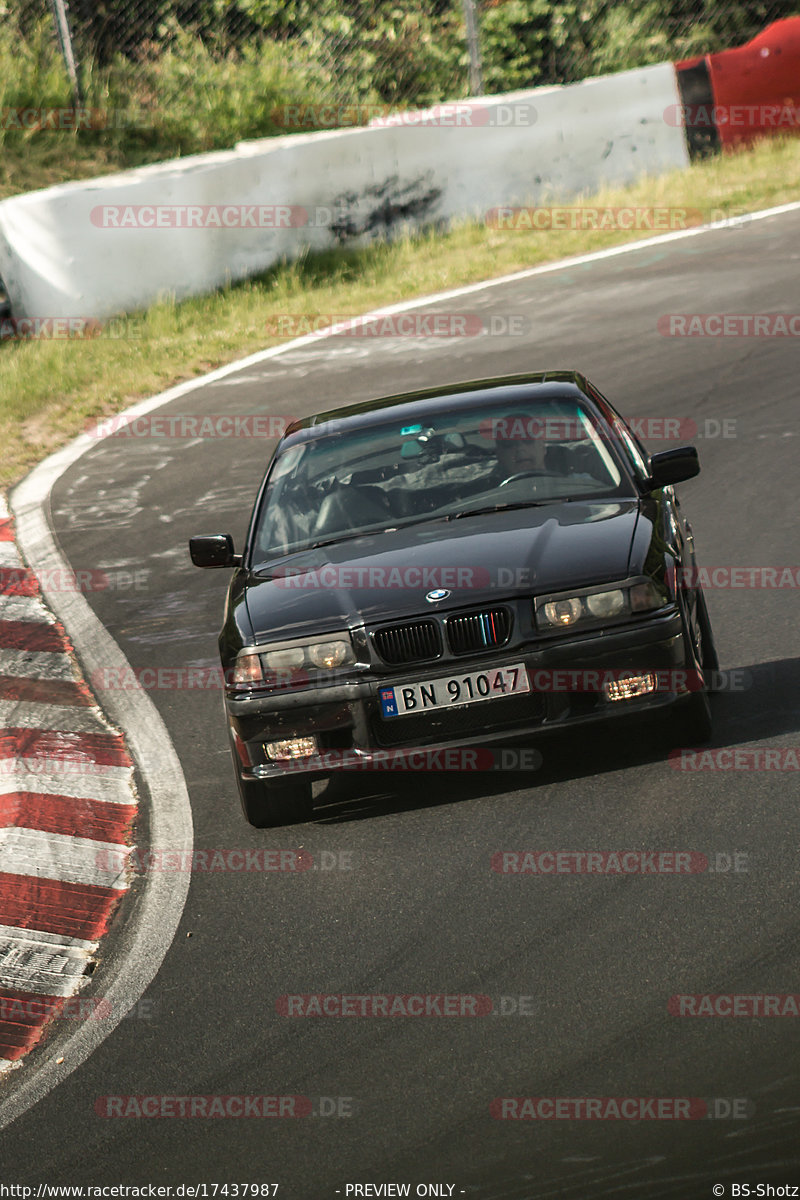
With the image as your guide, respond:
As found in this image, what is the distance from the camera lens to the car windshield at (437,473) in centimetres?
672

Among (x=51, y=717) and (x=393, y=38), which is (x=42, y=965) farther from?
(x=393, y=38)

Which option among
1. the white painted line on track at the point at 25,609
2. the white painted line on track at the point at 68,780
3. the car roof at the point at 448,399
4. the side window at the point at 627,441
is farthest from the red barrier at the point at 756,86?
the white painted line on track at the point at 68,780

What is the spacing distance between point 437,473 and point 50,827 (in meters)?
2.35

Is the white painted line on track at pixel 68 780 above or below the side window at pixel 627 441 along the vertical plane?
below

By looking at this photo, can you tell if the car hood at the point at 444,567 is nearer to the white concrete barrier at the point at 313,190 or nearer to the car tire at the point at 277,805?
the car tire at the point at 277,805

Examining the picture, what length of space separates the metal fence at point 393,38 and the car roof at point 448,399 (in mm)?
15114

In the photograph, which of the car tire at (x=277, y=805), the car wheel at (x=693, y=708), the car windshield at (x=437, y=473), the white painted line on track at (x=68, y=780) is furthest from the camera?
the white painted line on track at (x=68, y=780)

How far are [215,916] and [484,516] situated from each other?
2.16 metres

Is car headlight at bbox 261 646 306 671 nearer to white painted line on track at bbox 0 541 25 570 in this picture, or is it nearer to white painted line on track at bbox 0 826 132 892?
white painted line on track at bbox 0 826 132 892

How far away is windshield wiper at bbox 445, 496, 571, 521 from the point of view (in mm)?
6598

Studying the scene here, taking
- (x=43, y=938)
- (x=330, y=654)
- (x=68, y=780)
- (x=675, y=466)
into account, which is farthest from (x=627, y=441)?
(x=43, y=938)

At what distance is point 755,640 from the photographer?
296 inches

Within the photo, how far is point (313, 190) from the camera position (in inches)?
741

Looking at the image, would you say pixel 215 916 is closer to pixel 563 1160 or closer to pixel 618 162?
pixel 563 1160
